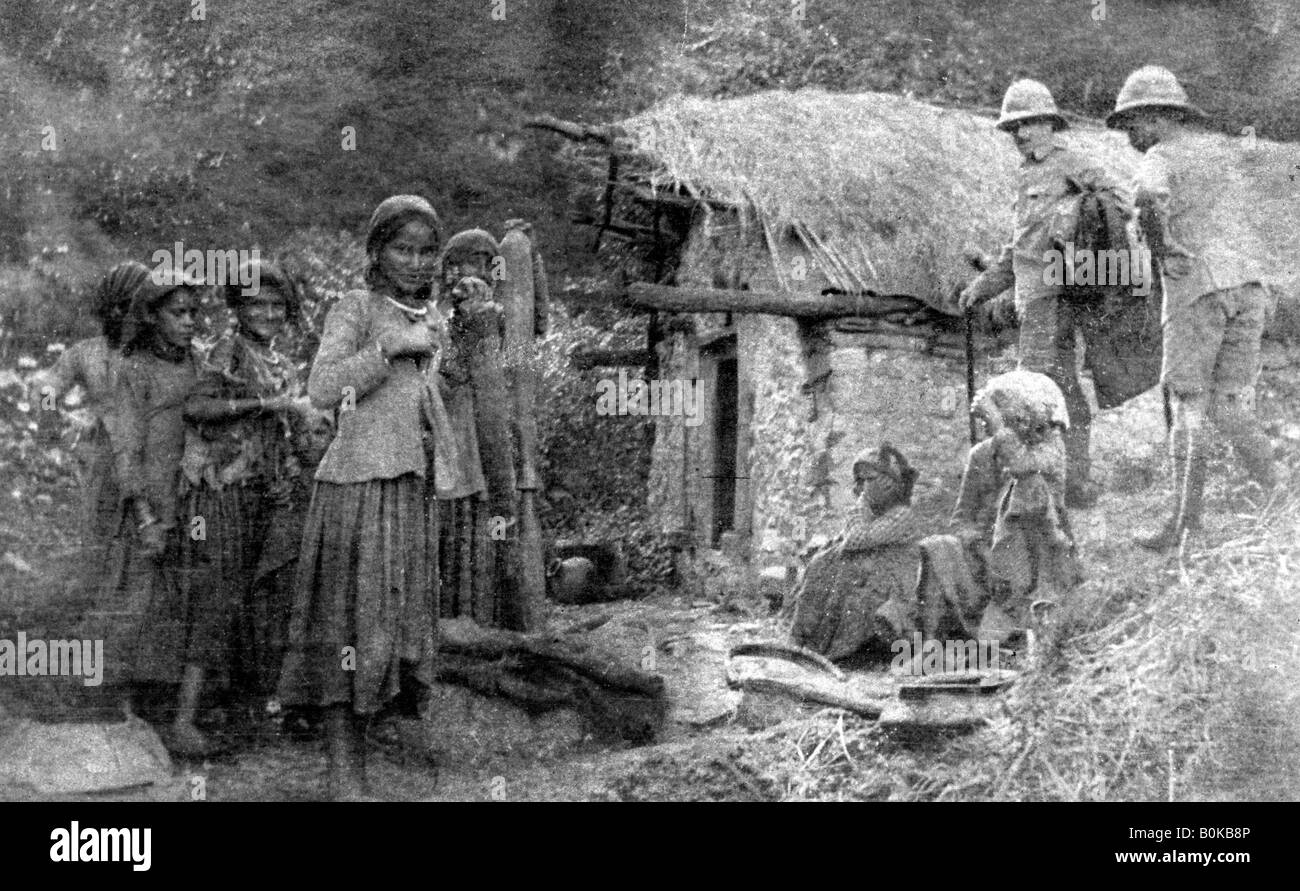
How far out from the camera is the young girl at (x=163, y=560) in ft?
21.9

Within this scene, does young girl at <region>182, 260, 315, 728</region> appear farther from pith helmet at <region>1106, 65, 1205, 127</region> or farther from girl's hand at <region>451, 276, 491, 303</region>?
pith helmet at <region>1106, 65, 1205, 127</region>

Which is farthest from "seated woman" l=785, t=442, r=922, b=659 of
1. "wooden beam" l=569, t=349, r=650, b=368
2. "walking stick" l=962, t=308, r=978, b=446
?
"wooden beam" l=569, t=349, r=650, b=368

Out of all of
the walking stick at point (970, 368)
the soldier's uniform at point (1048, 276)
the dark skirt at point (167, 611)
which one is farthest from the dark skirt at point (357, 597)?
the soldier's uniform at point (1048, 276)

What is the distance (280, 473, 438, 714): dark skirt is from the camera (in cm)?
650

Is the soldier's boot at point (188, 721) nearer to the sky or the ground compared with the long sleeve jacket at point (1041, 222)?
nearer to the ground

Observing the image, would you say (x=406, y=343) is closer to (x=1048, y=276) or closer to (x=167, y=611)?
(x=167, y=611)

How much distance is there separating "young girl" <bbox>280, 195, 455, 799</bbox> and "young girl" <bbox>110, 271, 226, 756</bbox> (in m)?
0.40

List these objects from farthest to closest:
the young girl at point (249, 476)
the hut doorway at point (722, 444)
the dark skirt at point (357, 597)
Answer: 1. the hut doorway at point (722, 444)
2. the young girl at point (249, 476)
3. the dark skirt at point (357, 597)

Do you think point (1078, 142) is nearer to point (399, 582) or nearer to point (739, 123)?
point (739, 123)

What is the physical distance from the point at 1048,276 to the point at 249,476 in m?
3.46

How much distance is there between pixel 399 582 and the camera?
6.52 metres

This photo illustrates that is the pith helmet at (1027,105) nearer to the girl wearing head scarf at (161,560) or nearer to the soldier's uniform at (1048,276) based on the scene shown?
the soldier's uniform at (1048,276)
